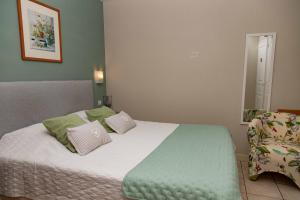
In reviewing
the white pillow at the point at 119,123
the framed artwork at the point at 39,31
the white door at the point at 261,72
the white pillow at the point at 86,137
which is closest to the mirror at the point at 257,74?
the white door at the point at 261,72

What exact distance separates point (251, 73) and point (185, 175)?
7.63 ft

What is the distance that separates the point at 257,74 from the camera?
9.93 ft

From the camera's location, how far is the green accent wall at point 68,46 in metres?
2.01

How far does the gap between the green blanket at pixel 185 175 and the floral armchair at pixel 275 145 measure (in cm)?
81

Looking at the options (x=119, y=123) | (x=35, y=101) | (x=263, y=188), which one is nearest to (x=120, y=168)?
(x=119, y=123)

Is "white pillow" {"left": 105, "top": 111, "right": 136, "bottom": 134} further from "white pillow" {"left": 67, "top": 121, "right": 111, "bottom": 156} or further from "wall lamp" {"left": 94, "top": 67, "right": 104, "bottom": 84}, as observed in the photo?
"wall lamp" {"left": 94, "top": 67, "right": 104, "bottom": 84}

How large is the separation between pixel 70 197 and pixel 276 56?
3138 mm

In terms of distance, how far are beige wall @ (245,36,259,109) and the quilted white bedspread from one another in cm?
188

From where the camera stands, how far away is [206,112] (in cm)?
329

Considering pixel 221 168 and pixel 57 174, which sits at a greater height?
pixel 221 168

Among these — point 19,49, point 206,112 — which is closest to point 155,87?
point 206,112

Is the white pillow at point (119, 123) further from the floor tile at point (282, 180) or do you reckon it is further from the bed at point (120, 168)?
the floor tile at point (282, 180)

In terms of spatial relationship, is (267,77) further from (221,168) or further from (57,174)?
(57,174)

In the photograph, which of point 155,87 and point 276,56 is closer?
point 276,56
